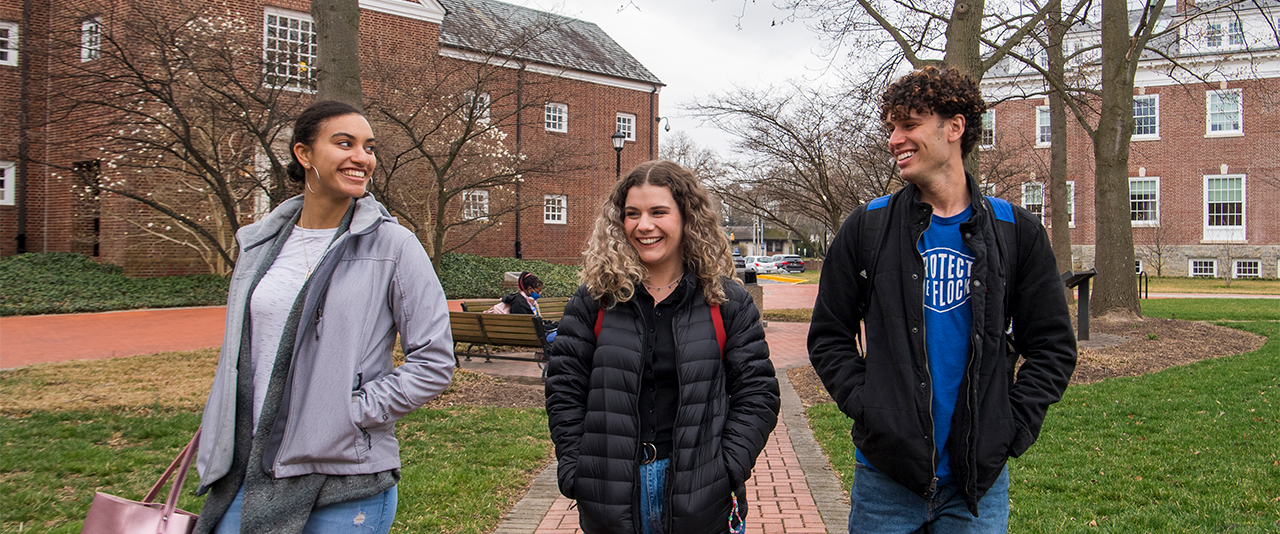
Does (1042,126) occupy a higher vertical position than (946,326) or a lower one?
higher

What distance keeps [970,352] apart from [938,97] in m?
0.76

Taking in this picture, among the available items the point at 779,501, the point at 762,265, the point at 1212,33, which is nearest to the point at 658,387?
the point at 779,501

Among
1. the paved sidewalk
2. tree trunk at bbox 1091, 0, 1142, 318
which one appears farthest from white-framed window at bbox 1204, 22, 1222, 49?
the paved sidewalk

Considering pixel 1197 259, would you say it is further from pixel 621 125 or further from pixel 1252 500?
pixel 1252 500

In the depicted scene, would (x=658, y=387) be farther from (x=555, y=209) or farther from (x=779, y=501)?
(x=555, y=209)

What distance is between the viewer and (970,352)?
223 centimetres

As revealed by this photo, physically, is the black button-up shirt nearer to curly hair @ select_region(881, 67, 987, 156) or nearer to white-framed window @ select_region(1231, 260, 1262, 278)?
curly hair @ select_region(881, 67, 987, 156)

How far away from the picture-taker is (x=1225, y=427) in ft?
21.0

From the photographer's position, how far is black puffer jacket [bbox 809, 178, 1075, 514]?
2.21 metres

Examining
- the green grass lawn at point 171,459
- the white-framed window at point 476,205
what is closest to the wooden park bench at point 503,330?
the green grass lawn at point 171,459

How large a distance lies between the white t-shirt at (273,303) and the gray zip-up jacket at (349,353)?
A: 0.10ft

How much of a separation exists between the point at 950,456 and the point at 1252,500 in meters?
3.58

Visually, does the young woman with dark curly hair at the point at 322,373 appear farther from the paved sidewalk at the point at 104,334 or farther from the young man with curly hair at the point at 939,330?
the paved sidewalk at the point at 104,334

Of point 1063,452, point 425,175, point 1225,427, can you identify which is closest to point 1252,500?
point 1063,452
